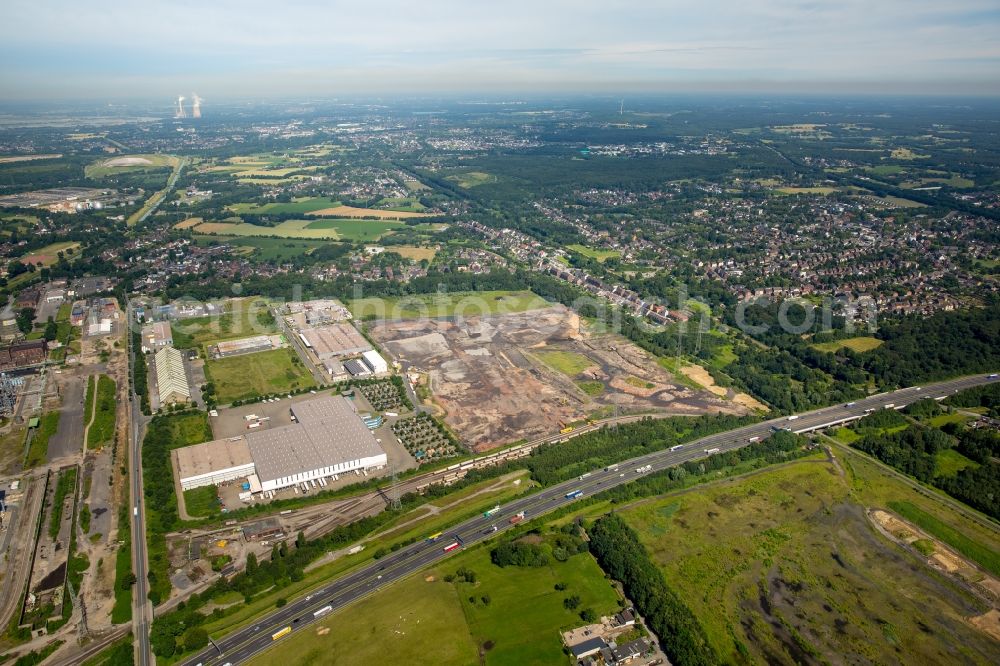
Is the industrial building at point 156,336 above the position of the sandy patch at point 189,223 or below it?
below

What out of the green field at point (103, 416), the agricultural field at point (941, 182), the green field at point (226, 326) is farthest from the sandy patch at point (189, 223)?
the agricultural field at point (941, 182)

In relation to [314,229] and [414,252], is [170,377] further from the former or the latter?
[314,229]

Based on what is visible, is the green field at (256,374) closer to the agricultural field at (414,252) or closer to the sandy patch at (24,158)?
the agricultural field at (414,252)

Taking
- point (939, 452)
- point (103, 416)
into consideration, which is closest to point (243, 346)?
point (103, 416)

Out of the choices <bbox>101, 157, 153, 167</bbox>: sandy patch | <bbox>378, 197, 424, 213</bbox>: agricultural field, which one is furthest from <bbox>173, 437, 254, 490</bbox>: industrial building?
<bbox>101, 157, 153, 167</bbox>: sandy patch

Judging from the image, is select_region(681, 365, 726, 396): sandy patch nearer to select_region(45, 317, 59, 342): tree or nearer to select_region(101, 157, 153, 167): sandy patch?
select_region(45, 317, 59, 342): tree
